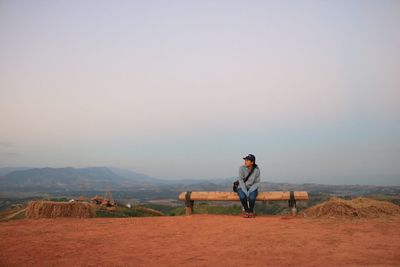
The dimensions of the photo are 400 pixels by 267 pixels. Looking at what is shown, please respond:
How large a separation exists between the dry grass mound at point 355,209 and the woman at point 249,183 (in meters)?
1.62

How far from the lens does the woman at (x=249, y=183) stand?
405 inches

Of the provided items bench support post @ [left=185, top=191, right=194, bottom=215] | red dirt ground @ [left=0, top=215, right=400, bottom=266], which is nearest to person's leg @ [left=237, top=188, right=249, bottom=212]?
red dirt ground @ [left=0, top=215, right=400, bottom=266]

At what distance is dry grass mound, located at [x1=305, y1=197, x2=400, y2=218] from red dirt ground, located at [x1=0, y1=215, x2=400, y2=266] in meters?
0.57

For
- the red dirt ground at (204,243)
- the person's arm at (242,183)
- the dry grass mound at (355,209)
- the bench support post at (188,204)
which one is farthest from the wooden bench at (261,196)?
the red dirt ground at (204,243)

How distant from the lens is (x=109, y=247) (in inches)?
258

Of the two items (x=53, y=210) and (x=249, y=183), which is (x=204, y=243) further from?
(x=53, y=210)

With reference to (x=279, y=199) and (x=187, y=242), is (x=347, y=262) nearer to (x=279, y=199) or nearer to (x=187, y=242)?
(x=187, y=242)

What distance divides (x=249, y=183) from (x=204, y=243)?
414 centimetres

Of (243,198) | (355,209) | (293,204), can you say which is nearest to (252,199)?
(243,198)

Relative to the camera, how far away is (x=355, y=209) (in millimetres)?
9359

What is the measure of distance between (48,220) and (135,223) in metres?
2.47

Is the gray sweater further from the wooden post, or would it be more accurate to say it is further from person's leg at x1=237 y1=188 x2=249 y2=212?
the wooden post

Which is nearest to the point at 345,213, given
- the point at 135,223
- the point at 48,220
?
the point at 135,223

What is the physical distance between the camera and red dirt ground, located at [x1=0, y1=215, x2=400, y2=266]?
5.50 m
